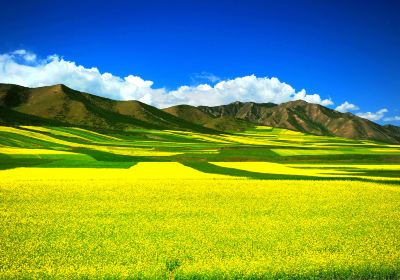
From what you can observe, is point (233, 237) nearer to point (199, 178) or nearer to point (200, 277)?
point (200, 277)

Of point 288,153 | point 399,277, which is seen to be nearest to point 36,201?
point 399,277

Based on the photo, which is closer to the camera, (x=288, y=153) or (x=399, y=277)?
(x=399, y=277)

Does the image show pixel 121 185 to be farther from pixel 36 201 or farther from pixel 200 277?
pixel 200 277

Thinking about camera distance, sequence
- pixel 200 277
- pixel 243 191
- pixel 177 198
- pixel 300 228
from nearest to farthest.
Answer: pixel 200 277 < pixel 300 228 < pixel 177 198 < pixel 243 191

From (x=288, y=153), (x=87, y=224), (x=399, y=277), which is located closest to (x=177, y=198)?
(x=87, y=224)

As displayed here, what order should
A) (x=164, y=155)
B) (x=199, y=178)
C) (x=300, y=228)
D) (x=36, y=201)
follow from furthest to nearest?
(x=164, y=155)
(x=199, y=178)
(x=36, y=201)
(x=300, y=228)

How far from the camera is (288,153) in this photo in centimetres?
9081

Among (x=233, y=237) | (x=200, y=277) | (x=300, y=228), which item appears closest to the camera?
(x=200, y=277)

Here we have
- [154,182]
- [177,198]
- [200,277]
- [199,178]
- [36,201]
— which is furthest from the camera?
[199,178]

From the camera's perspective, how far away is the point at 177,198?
103ft

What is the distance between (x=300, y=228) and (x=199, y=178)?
24.6 metres

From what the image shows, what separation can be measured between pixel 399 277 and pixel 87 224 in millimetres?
16084

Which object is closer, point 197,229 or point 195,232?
point 195,232

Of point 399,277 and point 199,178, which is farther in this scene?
point 199,178
